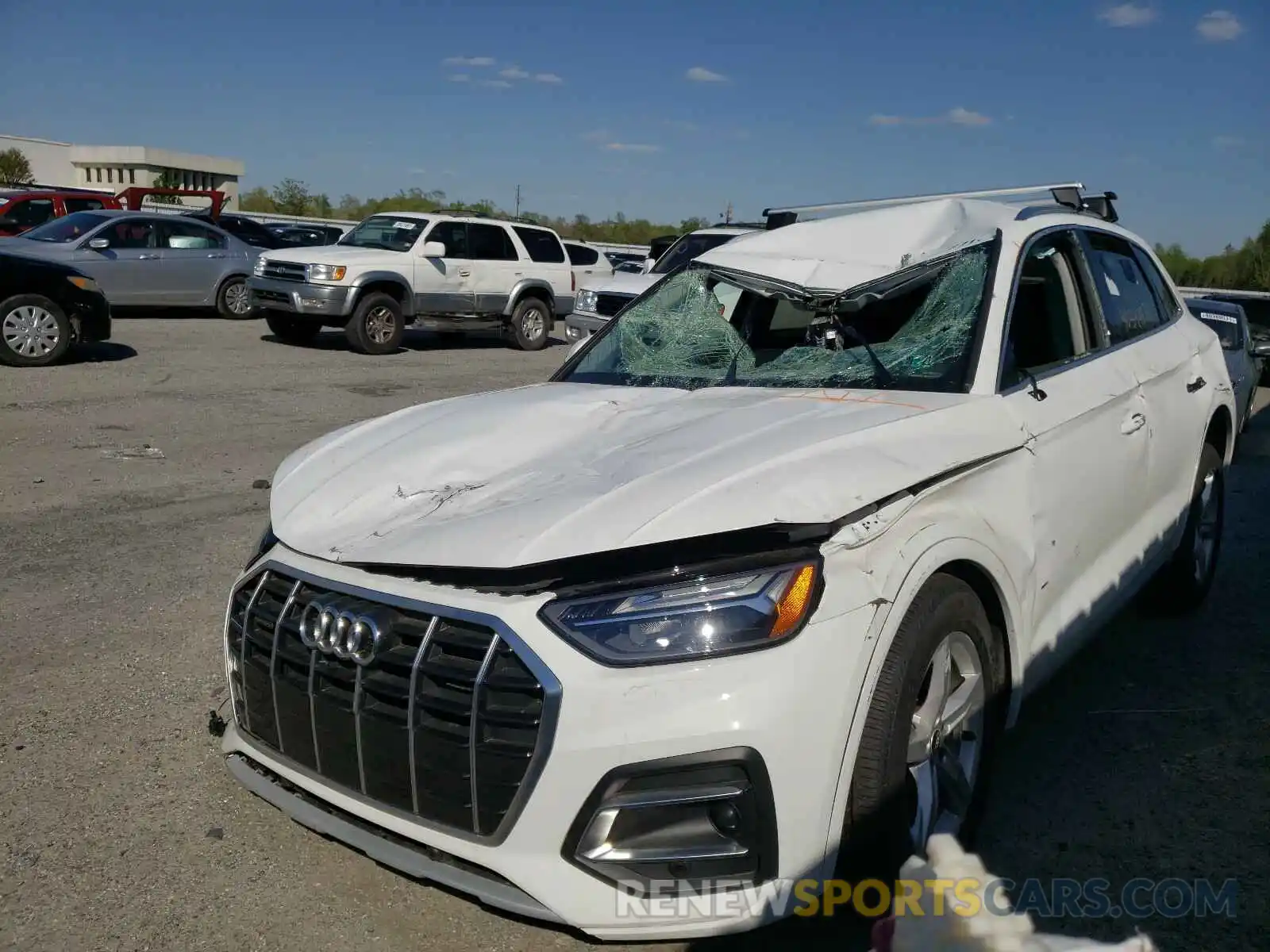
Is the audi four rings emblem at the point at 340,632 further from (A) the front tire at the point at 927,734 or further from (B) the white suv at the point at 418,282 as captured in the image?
(B) the white suv at the point at 418,282

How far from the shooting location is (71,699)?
3.93 meters

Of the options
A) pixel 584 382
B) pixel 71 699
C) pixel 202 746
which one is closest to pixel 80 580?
pixel 71 699

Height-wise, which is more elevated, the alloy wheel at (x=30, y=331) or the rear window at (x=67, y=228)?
the rear window at (x=67, y=228)

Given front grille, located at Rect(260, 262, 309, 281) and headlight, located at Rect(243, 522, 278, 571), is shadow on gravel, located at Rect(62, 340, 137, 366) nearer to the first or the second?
front grille, located at Rect(260, 262, 309, 281)

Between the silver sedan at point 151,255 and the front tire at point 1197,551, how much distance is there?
46.3ft

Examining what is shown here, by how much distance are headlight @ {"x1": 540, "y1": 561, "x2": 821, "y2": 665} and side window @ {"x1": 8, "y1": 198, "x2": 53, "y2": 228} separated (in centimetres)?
2015

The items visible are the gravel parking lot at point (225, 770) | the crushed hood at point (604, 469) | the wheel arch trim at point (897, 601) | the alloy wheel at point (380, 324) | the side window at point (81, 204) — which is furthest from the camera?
the side window at point (81, 204)

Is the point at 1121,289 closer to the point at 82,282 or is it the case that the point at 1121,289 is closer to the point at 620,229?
the point at 82,282

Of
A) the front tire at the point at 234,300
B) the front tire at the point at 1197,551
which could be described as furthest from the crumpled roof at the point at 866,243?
the front tire at the point at 234,300

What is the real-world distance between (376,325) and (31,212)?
29.6 ft

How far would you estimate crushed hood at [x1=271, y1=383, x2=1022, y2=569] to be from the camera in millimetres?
2457

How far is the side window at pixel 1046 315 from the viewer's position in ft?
11.5

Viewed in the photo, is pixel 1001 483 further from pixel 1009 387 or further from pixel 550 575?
pixel 550 575

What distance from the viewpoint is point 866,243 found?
413cm
